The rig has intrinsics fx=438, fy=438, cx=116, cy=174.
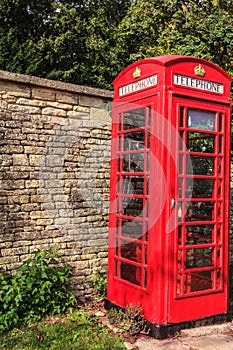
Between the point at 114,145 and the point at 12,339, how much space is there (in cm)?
240

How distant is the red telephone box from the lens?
441cm

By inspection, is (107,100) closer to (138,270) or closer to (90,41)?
(138,270)

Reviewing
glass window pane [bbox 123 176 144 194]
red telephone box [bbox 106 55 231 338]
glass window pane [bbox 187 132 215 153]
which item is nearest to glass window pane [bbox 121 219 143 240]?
red telephone box [bbox 106 55 231 338]

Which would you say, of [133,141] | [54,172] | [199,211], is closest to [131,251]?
[199,211]

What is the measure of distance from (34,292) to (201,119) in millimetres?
2652

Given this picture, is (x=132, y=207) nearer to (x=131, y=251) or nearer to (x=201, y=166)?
(x=131, y=251)

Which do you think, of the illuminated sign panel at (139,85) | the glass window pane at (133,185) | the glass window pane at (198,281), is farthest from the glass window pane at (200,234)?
the illuminated sign panel at (139,85)

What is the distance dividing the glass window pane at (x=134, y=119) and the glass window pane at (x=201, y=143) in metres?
0.57

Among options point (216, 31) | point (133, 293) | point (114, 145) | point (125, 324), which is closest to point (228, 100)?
point (114, 145)

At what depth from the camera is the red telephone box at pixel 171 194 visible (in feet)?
14.5

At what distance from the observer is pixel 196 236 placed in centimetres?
506

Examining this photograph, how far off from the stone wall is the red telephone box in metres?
0.69

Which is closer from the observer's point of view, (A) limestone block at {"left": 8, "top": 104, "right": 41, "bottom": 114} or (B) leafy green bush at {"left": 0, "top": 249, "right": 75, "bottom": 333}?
(B) leafy green bush at {"left": 0, "top": 249, "right": 75, "bottom": 333}

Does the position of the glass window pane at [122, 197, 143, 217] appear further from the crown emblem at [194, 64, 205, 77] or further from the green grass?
the crown emblem at [194, 64, 205, 77]
